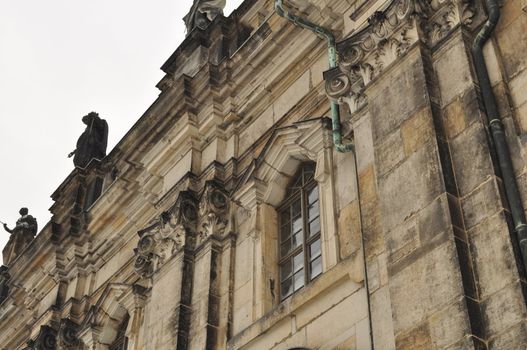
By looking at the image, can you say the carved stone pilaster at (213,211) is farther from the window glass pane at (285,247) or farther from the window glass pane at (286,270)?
the window glass pane at (286,270)

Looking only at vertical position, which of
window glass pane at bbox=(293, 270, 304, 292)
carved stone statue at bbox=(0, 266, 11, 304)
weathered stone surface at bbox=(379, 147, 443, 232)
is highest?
carved stone statue at bbox=(0, 266, 11, 304)

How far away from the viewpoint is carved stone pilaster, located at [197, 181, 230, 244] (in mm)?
13842

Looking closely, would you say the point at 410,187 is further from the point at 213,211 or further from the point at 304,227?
the point at 213,211

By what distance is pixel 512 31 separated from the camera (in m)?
9.89

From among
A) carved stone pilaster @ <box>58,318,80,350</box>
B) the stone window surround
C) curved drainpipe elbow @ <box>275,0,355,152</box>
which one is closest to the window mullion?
the stone window surround

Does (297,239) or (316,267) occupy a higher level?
(297,239)

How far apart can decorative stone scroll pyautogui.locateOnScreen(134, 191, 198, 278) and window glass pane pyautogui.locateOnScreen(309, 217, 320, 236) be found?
2.31 meters

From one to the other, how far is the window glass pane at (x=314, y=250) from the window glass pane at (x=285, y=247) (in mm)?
546

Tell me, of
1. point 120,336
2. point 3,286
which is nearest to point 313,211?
point 120,336

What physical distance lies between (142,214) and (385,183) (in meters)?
7.82

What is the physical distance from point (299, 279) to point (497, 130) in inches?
156

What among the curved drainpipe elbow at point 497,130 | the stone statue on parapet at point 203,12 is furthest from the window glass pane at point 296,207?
the stone statue on parapet at point 203,12

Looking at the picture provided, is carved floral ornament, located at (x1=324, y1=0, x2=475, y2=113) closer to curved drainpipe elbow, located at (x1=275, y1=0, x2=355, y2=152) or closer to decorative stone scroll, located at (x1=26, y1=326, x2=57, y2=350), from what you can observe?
curved drainpipe elbow, located at (x1=275, y1=0, x2=355, y2=152)

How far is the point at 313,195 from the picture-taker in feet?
42.2
